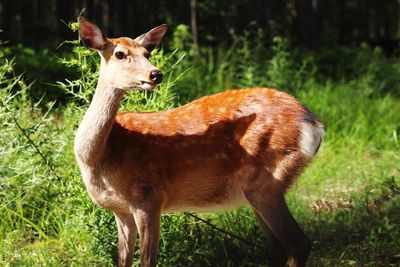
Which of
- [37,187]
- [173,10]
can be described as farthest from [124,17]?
[37,187]

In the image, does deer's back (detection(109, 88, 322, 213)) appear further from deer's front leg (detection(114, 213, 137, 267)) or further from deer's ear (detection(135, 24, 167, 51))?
deer's ear (detection(135, 24, 167, 51))

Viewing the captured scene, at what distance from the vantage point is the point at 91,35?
172 inches

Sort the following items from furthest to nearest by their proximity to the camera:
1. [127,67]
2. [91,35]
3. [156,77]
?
1. [91,35]
2. [127,67]
3. [156,77]

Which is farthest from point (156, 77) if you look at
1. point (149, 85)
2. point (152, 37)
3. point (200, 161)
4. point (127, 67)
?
point (200, 161)

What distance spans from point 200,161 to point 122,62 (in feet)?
2.57

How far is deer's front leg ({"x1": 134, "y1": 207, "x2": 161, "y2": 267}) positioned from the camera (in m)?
4.44

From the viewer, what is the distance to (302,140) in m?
4.66

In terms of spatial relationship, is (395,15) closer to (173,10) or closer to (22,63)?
(173,10)

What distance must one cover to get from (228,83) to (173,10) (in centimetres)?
1154

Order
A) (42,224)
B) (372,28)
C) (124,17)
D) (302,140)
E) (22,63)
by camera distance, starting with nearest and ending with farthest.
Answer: (302,140) < (42,224) < (22,63) < (124,17) < (372,28)

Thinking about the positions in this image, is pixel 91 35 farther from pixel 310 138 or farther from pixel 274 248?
pixel 274 248

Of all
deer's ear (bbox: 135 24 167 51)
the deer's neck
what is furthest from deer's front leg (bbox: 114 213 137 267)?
deer's ear (bbox: 135 24 167 51)

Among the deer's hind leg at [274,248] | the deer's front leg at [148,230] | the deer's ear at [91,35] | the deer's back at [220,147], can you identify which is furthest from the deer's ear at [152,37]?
the deer's hind leg at [274,248]

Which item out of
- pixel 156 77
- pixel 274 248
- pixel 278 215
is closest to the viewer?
pixel 156 77
